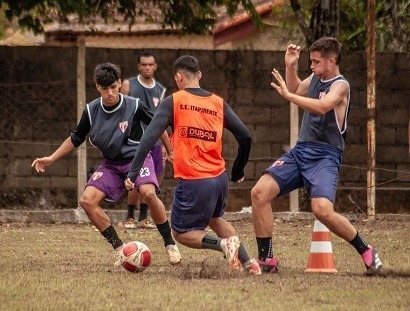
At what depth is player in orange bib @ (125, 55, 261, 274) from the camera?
10.2m

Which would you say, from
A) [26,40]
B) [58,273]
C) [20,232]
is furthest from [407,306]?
[26,40]

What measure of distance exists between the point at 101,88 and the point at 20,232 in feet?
13.2

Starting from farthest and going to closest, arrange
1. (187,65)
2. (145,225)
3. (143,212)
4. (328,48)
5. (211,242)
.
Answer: (143,212) < (145,225) < (328,48) < (187,65) < (211,242)

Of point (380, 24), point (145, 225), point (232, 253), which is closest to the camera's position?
point (232, 253)

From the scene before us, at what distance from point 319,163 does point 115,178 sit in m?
2.06

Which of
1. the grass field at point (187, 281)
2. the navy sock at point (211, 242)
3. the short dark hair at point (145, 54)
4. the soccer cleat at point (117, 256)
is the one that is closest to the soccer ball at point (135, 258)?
the grass field at point (187, 281)

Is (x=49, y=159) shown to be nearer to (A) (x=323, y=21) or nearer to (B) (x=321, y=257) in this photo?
(B) (x=321, y=257)

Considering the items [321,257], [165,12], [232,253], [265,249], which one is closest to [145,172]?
[265,249]

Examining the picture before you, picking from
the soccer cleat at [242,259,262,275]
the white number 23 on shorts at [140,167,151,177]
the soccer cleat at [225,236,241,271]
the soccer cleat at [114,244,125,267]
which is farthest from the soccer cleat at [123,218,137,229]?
the soccer cleat at [225,236,241,271]

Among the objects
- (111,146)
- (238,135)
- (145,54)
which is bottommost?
(111,146)

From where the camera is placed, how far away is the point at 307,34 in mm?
17281

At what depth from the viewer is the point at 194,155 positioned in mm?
10188

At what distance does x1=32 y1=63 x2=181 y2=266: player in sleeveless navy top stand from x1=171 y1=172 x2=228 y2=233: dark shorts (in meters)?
1.01

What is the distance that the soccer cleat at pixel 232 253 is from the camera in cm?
973
